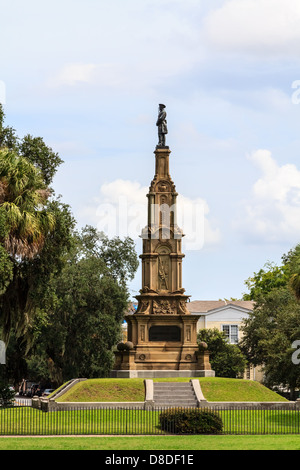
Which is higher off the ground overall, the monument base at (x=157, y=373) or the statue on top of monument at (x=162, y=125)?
the statue on top of monument at (x=162, y=125)

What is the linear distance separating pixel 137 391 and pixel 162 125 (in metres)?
18.4

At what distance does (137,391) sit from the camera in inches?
1652

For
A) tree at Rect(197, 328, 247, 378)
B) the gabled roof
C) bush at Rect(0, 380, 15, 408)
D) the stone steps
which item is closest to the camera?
the stone steps

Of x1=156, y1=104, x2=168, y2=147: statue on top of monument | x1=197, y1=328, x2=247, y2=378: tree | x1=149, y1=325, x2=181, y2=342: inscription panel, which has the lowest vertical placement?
x1=197, y1=328, x2=247, y2=378: tree

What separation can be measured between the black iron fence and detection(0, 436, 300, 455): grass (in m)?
1.88

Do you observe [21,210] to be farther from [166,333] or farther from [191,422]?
[166,333]

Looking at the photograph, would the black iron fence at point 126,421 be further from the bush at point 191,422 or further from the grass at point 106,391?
the grass at point 106,391

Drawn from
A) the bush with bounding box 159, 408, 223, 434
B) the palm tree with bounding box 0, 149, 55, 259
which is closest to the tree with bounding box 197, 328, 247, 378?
the bush with bounding box 159, 408, 223, 434

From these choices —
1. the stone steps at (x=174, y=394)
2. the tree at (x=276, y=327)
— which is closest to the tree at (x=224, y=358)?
the tree at (x=276, y=327)

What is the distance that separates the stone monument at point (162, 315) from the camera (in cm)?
4738

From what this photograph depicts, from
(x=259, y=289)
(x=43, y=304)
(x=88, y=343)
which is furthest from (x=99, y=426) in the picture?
(x=259, y=289)

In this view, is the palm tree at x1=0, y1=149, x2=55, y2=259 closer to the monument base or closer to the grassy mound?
the grassy mound

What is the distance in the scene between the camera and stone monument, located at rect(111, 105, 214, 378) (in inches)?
1865
